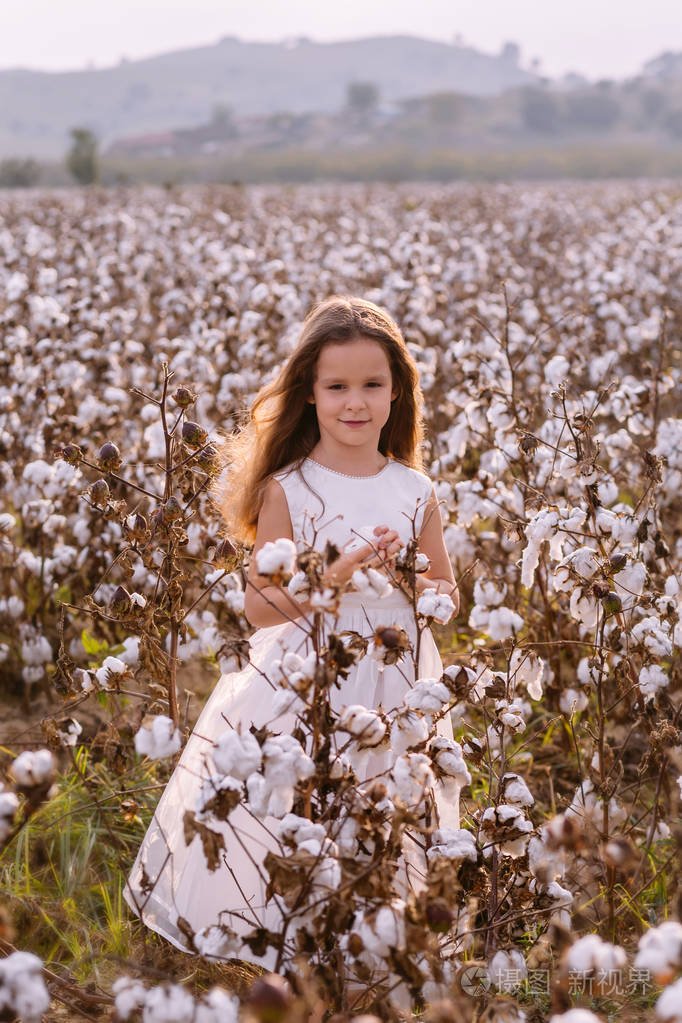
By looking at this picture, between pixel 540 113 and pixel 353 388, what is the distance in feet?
300

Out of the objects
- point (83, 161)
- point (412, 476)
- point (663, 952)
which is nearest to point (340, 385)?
point (412, 476)

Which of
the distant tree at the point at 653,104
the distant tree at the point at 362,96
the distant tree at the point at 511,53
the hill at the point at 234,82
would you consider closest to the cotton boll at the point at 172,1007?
the distant tree at the point at 653,104

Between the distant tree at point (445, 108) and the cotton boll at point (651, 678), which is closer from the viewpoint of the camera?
the cotton boll at point (651, 678)

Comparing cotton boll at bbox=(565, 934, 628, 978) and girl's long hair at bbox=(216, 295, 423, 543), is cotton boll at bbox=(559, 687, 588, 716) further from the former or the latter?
cotton boll at bbox=(565, 934, 628, 978)

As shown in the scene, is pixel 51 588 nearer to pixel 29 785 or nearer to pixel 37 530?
pixel 37 530

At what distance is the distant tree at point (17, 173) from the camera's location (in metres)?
34.1

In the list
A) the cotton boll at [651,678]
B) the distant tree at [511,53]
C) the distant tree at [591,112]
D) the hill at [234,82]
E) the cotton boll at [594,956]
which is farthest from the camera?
the distant tree at [511,53]

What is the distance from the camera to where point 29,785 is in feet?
5.12

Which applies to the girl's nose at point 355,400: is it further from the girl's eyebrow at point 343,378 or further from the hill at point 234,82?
the hill at point 234,82

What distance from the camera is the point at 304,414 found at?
2.83 m

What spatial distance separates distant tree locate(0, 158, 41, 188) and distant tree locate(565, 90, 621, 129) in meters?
63.8

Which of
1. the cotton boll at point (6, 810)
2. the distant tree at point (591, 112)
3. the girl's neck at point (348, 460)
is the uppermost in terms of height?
the distant tree at point (591, 112)

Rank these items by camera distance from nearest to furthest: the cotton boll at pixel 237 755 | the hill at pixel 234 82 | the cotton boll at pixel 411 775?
1. the cotton boll at pixel 237 755
2. the cotton boll at pixel 411 775
3. the hill at pixel 234 82

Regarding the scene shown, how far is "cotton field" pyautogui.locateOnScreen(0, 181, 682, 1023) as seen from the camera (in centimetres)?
169
